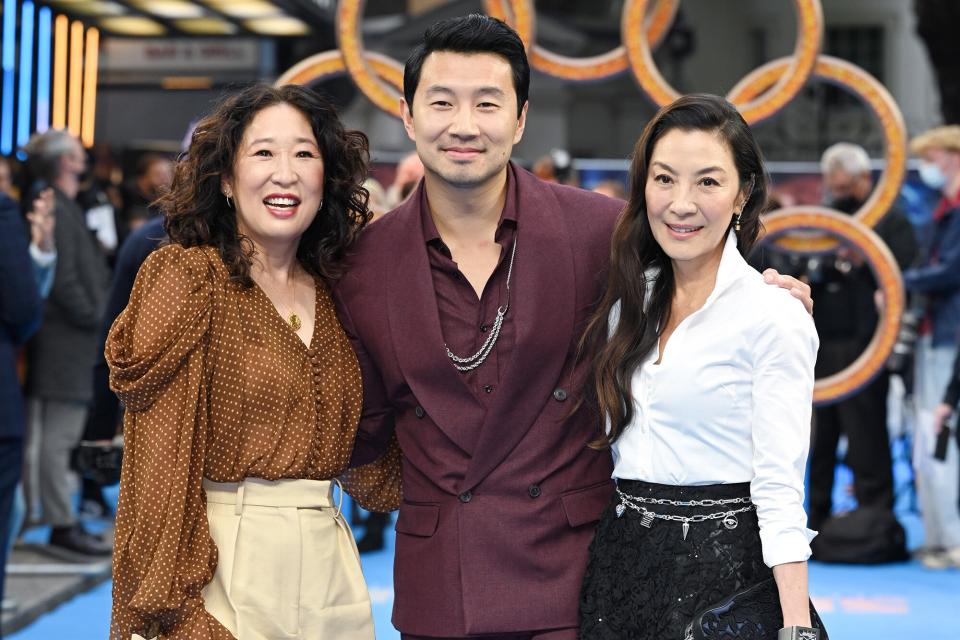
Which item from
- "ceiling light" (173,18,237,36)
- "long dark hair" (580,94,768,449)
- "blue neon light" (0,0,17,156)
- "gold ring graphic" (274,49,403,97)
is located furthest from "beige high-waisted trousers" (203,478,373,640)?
"ceiling light" (173,18,237,36)

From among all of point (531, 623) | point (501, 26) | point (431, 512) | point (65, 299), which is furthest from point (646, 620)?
point (65, 299)

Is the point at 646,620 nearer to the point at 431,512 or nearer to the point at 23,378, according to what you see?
the point at 431,512

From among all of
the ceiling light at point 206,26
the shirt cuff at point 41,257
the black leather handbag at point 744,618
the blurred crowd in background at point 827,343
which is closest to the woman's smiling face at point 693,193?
the black leather handbag at point 744,618

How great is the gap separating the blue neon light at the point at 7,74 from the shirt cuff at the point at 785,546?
25.2 feet

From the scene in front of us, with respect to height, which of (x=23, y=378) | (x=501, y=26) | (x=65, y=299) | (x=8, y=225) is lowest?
(x=23, y=378)

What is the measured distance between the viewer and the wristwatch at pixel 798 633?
250 cm

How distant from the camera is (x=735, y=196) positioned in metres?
2.79

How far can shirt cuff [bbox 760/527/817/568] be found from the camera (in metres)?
2.52

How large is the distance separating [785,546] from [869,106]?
347cm

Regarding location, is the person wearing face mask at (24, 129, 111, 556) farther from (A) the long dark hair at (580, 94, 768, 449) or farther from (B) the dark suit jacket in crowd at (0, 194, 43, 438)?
(A) the long dark hair at (580, 94, 768, 449)

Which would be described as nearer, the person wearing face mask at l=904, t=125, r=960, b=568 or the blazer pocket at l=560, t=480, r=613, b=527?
the blazer pocket at l=560, t=480, r=613, b=527

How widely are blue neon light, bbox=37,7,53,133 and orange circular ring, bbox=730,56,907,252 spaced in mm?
6236

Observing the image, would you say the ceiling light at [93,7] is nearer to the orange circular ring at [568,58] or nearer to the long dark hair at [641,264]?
the orange circular ring at [568,58]

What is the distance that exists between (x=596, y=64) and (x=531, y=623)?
10.00 ft
